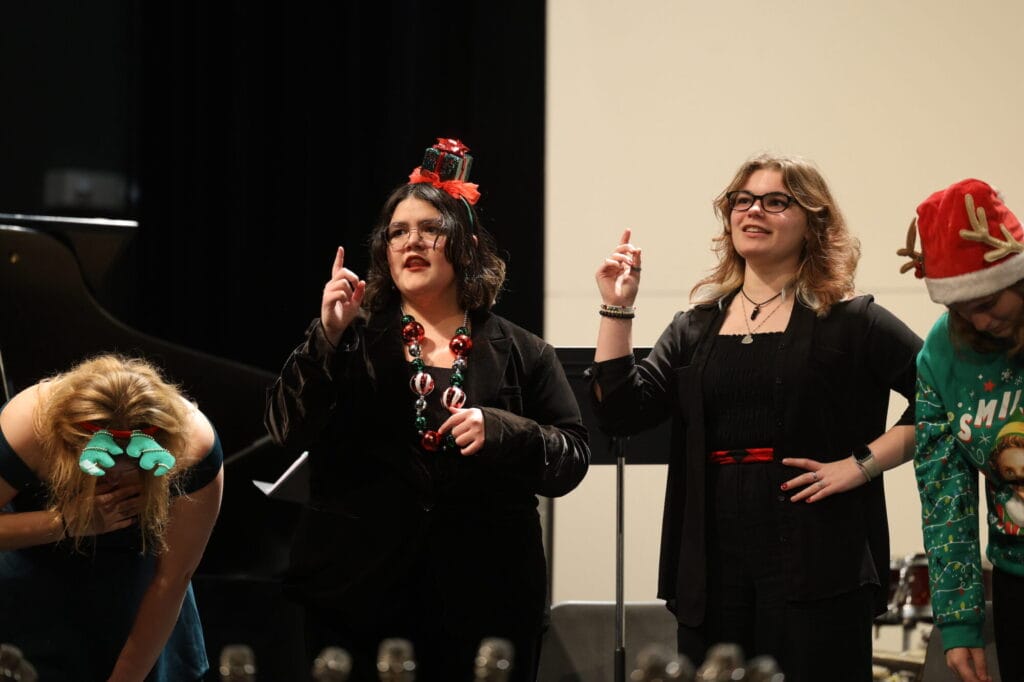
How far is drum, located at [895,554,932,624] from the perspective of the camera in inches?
136

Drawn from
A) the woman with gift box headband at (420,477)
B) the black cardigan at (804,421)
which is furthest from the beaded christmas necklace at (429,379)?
the black cardigan at (804,421)

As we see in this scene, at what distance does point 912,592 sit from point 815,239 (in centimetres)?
149

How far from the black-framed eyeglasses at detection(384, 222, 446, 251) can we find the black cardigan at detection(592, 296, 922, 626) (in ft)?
1.25

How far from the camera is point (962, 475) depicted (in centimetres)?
204

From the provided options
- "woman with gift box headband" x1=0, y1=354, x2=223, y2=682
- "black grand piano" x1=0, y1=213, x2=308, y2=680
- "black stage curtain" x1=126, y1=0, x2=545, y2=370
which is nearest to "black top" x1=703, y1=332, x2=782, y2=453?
"woman with gift box headband" x1=0, y1=354, x2=223, y2=682

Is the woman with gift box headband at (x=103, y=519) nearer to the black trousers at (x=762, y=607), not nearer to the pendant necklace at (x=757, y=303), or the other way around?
the black trousers at (x=762, y=607)

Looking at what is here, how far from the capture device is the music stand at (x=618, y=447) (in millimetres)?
2717

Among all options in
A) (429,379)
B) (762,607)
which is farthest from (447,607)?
(762,607)

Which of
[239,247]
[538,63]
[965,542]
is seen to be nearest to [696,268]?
[538,63]

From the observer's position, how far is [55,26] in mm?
4215

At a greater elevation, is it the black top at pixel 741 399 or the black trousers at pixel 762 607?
the black top at pixel 741 399

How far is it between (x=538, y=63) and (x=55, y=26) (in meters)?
1.60

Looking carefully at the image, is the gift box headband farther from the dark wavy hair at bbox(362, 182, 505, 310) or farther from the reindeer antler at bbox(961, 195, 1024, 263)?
the reindeer antler at bbox(961, 195, 1024, 263)

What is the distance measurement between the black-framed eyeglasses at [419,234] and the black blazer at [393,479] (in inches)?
7.3
